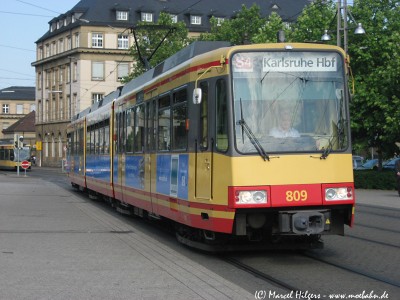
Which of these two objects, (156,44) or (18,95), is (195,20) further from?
(18,95)

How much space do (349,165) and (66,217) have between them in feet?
29.6

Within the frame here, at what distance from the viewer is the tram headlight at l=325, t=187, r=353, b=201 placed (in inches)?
348

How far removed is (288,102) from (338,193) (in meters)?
1.41

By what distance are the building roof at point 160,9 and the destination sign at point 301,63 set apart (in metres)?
68.9

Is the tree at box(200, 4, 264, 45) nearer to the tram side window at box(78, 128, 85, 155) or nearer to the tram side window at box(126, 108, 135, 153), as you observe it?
the tram side window at box(78, 128, 85, 155)

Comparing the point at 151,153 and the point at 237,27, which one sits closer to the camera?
the point at 151,153

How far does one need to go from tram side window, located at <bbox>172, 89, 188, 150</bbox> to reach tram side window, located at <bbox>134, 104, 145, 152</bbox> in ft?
7.75

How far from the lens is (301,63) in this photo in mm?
9148

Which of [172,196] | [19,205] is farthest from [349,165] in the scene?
[19,205]

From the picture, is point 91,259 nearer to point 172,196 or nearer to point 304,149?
point 172,196

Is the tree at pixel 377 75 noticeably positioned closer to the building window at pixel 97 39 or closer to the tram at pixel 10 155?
the tram at pixel 10 155

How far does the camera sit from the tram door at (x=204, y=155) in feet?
30.3

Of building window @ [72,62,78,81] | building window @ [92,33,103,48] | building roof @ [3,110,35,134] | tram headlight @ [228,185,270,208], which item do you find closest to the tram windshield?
tram headlight @ [228,185,270,208]

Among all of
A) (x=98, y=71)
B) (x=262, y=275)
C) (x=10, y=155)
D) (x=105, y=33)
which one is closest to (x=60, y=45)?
(x=98, y=71)
